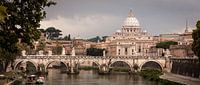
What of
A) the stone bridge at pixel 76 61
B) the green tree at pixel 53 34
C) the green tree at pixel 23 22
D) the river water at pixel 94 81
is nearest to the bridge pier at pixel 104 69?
the stone bridge at pixel 76 61

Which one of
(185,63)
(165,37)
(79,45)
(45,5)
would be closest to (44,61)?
(185,63)

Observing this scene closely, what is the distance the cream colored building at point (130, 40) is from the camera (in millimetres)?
138625

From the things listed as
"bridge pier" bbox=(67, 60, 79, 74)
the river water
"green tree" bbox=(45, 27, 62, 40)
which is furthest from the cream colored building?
the river water

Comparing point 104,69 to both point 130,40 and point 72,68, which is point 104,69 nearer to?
point 72,68

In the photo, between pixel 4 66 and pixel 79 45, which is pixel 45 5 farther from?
pixel 79 45

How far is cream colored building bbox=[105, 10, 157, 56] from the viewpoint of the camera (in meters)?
139

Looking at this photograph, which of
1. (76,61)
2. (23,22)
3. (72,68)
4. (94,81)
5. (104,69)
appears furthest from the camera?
(104,69)

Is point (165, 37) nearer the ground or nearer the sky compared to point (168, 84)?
nearer the sky

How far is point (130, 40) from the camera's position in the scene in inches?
5664

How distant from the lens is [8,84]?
49.8m

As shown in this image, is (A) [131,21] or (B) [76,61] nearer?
(B) [76,61]

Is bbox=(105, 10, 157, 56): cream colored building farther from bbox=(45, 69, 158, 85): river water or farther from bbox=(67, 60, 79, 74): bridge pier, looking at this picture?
bbox=(45, 69, 158, 85): river water

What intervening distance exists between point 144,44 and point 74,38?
28.9 m

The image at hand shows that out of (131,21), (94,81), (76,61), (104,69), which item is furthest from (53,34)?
(94,81)
